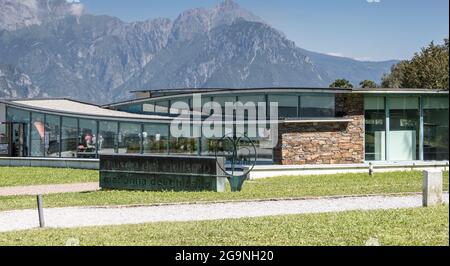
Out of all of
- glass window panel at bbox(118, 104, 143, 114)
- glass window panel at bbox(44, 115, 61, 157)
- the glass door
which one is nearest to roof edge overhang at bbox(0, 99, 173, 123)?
glass window panel at bbox(44, 115, 61, 157)

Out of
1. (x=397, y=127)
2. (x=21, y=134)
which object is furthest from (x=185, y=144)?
(x=21, y=134)

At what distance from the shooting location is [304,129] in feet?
105

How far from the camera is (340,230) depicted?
34.7 feet

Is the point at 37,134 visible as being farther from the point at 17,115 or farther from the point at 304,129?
the point at 304,129

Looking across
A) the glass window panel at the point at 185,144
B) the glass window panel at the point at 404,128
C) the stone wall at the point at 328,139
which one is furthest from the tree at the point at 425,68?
the glass window panel at the point at 185,144

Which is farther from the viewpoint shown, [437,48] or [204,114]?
[437,48]

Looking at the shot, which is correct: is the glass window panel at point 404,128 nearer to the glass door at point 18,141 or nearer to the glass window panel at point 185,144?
the glass window panel at point 185,144

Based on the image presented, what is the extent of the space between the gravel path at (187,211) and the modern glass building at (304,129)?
14275 millimetres

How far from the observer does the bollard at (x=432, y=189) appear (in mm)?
14062

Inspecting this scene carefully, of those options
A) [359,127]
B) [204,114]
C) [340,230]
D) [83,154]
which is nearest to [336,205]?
[340,230]
